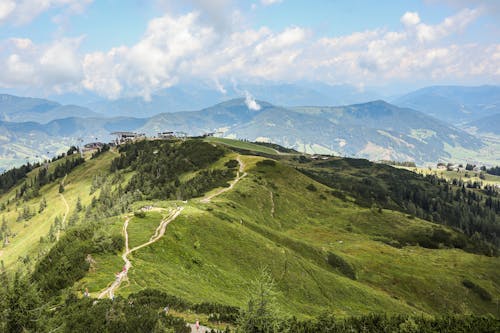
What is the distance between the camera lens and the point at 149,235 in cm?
6800

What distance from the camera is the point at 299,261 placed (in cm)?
8456

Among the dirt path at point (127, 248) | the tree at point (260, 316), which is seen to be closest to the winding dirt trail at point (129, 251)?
the dirt path at point (127, 248)

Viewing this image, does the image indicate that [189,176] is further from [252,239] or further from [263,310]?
[263,310]

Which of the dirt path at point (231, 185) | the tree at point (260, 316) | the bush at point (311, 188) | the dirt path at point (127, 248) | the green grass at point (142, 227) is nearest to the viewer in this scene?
the tree at point (260, 316)

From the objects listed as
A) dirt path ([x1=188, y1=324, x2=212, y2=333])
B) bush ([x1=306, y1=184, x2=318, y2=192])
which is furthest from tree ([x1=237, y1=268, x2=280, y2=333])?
bush ([x1=306, y1=184, x2=318, y2=192])

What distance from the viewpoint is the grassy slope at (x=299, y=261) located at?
60.3 m

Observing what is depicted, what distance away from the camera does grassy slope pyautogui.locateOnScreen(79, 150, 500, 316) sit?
60.3m

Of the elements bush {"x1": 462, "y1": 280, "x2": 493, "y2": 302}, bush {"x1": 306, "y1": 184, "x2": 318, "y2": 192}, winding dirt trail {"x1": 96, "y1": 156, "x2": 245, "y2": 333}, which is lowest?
bush {"x1": 462, "y1": 280, "x2": 493, "y2": 302}

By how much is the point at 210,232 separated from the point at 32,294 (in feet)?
160

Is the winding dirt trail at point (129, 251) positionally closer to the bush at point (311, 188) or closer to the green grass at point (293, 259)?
the green grass at point (293, 259)

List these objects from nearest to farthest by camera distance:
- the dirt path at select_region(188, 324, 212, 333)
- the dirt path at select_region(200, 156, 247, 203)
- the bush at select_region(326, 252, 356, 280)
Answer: the dirt path at select_region(188, 324, 212, 333) → the bush at select_region(326, 252, 356, 280) → the dirt path at select_region(200, 156, 247, 203)

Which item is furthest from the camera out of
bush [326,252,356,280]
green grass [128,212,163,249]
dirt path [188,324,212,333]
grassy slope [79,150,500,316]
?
bush [326,252,356,280]

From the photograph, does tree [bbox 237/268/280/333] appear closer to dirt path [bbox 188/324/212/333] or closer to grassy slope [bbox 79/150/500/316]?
dirt path [bbox 188/324/212/333]

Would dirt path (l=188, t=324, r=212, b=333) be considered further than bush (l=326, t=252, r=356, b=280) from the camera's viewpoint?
No
